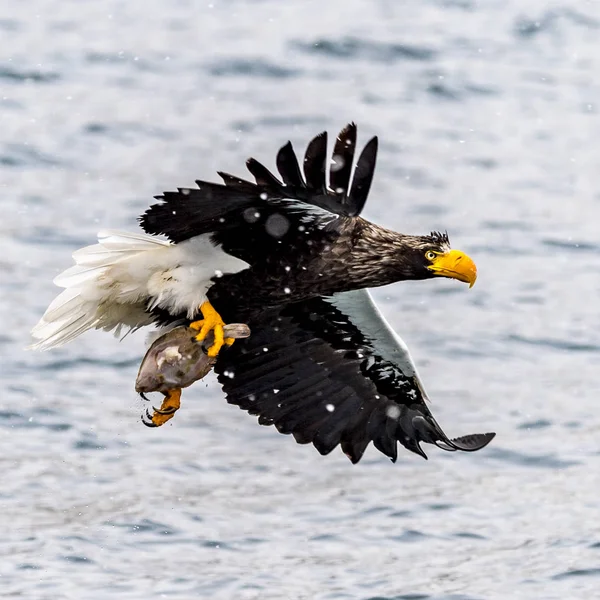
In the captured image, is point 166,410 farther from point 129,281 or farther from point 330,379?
point 330,379

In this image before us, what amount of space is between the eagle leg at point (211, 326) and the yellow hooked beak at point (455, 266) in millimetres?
895

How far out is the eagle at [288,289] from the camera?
6.11 m

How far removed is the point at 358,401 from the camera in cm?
733

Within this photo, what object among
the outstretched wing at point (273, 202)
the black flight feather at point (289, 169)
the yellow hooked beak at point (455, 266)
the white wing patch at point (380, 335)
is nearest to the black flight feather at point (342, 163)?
the outstretched wing at point (273, 202)

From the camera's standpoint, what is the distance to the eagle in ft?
20.0

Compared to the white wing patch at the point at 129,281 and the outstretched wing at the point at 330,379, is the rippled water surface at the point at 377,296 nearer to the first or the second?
the outstretched wing at the point at 330,379

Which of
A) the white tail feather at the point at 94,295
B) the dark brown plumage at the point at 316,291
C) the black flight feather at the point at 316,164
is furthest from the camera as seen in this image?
the white tail feather at the point at 94,295

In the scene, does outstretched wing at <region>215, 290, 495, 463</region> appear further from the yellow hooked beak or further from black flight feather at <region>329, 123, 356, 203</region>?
black flight feather at <region>329, 123, 356, 203</region>

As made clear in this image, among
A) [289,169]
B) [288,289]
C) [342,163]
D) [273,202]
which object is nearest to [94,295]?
[288,289]

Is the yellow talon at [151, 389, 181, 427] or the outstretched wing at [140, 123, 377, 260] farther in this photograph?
the yellow talon at [151, 389, 181, 427]

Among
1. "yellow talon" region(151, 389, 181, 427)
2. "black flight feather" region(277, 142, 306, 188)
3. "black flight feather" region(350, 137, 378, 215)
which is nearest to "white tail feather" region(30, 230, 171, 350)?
"yellow talon" region(151, 389, 181, 427)

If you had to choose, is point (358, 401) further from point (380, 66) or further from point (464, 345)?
point (380, 66)

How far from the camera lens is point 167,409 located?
6.96m

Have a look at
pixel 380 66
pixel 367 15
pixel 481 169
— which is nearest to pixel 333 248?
pixel 481 169
